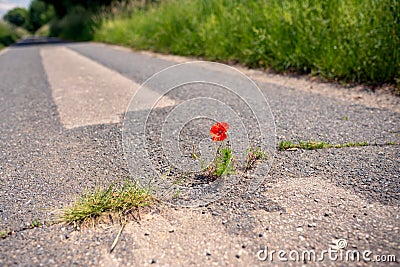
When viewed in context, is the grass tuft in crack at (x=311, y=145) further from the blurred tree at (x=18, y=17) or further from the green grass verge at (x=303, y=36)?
the blurred tree at (x=18, y=17)

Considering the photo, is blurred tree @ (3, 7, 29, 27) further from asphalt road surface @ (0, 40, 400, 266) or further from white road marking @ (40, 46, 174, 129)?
asphalt road surface @ (0, 40, 400, 266)

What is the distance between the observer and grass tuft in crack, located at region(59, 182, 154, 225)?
4.85ft

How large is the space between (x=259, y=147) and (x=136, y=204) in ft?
3.12

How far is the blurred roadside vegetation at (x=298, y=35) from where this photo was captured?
3467 mm

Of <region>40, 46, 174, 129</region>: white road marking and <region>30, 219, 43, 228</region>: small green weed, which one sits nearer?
<region>30, 219, 43, 228</region>: small green weed

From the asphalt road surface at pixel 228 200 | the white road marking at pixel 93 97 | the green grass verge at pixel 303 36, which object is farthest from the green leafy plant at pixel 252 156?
the green grass verge at pixel 303 36

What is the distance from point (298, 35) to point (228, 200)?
3.34m

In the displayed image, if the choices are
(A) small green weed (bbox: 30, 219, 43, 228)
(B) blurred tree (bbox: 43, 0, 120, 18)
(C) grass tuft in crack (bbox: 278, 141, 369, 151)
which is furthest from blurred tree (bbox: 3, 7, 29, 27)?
(A) small green weed (bbox: 30, 219, 43, 228)

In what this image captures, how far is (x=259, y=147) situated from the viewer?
7.12ft

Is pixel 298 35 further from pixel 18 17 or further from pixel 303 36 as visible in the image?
pixel 18 17

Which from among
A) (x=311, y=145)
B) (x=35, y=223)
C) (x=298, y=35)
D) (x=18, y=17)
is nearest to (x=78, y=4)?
(x=298, y=35)

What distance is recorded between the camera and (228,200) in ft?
5.26

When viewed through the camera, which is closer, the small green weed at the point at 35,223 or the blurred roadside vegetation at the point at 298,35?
the small green weed at the point at 35,223

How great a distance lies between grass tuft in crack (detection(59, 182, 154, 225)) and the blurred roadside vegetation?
9.46 feet
